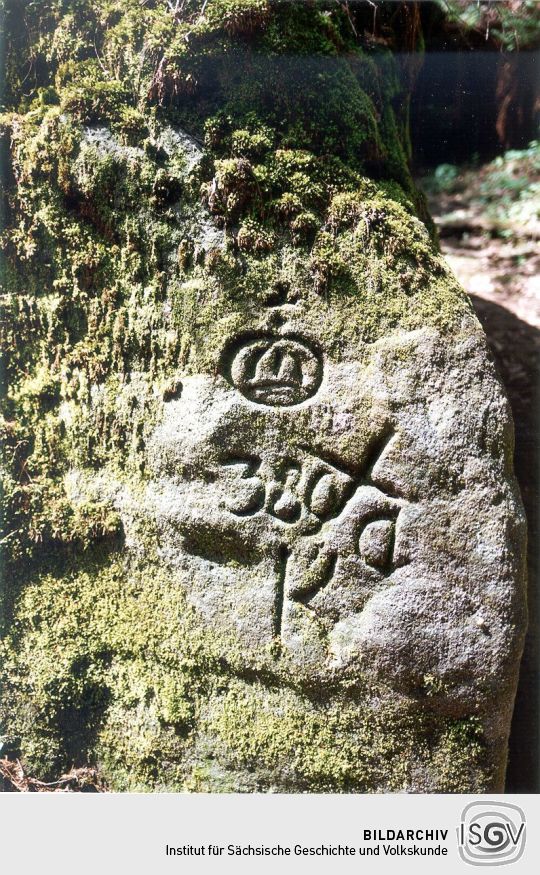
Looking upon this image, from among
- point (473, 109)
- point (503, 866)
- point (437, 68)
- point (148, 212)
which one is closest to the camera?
point (503, 866)

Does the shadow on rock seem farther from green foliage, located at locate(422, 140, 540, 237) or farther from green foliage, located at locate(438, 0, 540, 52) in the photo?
green foliage, located at locate(438, 0, 540, 52)

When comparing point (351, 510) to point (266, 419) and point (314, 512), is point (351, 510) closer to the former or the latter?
point (314, 512)

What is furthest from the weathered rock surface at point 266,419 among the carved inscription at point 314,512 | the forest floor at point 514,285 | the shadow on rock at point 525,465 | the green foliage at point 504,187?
the green foliage at point 504,187

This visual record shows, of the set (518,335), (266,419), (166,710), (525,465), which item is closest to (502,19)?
(518,335)

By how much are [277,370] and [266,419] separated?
15 centimetres

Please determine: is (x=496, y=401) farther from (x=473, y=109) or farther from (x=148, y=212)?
(x=473, y=109)

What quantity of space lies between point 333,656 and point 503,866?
28.0 inches

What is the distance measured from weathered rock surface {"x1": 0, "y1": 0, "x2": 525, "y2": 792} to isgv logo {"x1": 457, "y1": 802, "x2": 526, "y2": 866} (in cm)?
17

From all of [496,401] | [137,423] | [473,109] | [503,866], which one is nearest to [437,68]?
[473,109]

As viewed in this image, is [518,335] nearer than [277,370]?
No

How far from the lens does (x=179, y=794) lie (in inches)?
83.0

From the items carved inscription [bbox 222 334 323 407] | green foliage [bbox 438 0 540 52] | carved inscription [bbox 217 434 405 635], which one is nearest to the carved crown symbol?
carved inscription [bbox 222 334 323 407]

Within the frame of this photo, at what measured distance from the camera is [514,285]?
391 cm

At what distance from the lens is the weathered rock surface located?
2088 mm
